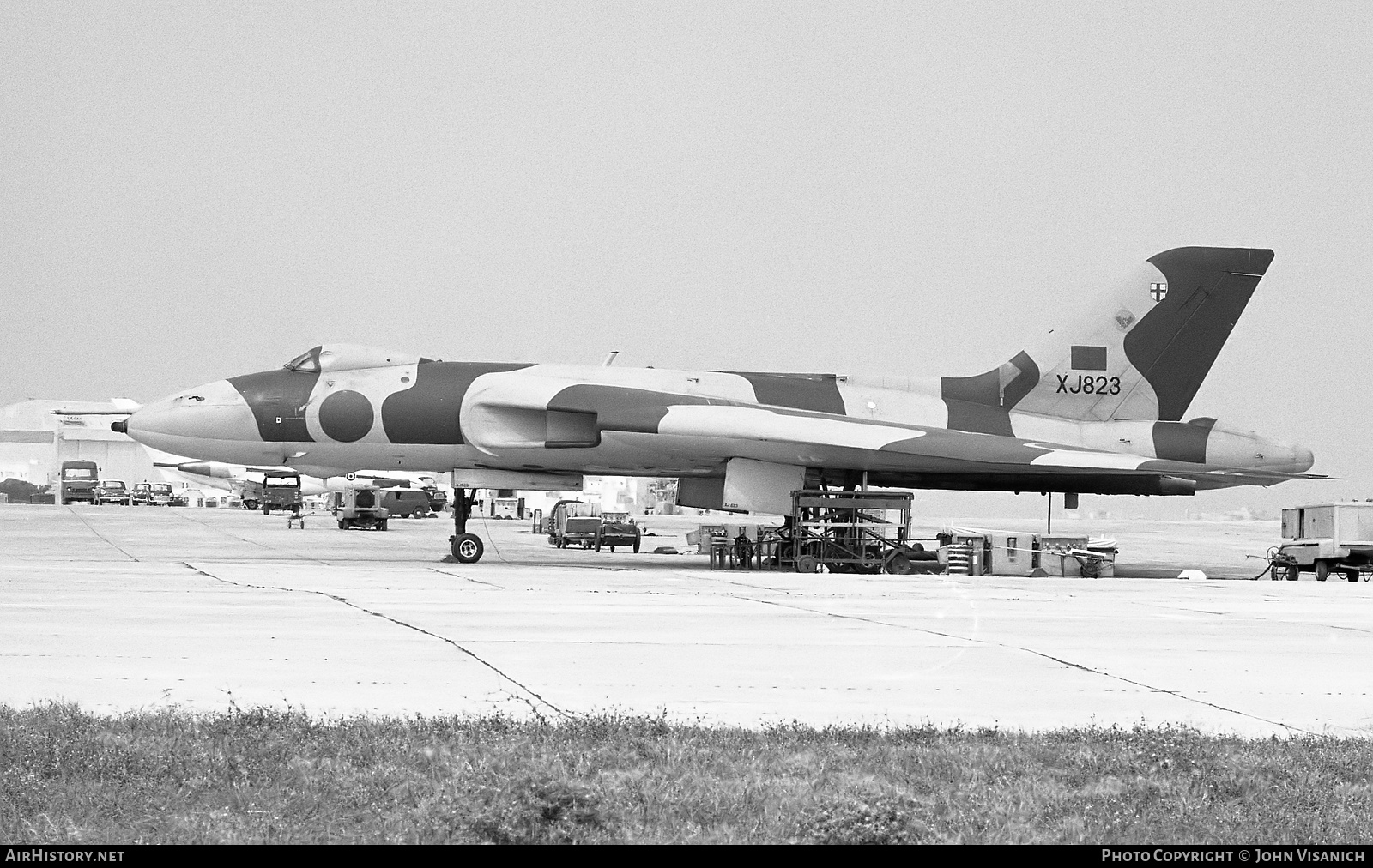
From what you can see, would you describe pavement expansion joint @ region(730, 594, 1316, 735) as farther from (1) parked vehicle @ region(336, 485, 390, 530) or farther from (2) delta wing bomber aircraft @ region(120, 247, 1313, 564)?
(1) parked vehicle @ region(336, 485, 390, 530)

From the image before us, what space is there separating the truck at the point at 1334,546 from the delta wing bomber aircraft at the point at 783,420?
4.30 ft

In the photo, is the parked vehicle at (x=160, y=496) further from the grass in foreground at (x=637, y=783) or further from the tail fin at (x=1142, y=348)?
the grass in foreground at (x=637, y=783)

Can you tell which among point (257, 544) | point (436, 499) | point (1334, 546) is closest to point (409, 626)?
point (1334, 546)

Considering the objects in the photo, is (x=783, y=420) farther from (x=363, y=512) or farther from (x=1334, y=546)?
(x=363, y=512)

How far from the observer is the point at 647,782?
5.91 meters

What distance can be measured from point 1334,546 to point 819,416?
410 inches

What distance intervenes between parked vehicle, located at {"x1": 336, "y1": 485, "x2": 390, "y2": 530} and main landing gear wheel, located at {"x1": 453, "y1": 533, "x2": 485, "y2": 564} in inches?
929

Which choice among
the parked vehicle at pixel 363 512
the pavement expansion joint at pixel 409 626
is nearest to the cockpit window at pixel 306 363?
A: the pavement expansion joint at pixel 409 626

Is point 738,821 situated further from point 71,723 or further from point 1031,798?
point 71,723

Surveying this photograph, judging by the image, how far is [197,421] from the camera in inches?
935

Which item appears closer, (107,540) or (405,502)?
(107,540)

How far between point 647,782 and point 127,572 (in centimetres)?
1423

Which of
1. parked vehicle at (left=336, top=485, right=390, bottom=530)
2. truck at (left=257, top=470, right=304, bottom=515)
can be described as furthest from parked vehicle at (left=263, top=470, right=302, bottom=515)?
parked vehicle at (left=336, top=485, right=390, bottom=530)

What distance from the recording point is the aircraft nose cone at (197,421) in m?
23.8
